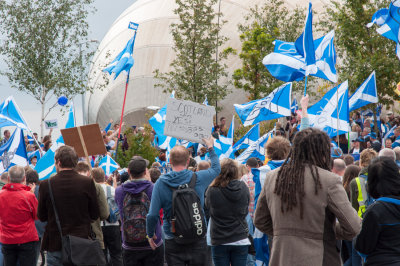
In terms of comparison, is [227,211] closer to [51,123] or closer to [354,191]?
[354,191]

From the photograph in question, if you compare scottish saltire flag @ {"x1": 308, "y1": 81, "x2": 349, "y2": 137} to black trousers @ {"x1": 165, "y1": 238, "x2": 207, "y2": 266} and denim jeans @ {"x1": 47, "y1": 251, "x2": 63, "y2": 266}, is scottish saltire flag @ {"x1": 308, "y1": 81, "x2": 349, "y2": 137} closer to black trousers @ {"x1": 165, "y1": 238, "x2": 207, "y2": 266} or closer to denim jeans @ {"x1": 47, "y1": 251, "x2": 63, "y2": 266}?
black trousers @ {"x1": 165, "y1": 238, "x2": 207, "y2": 266}

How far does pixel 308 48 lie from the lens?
11430mm

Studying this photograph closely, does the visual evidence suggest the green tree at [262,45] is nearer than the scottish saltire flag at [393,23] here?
No

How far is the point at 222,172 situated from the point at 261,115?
643 centimetres

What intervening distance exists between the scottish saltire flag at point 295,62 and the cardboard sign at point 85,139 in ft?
14.9

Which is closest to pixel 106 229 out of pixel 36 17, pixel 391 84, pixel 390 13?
pixel 390 13

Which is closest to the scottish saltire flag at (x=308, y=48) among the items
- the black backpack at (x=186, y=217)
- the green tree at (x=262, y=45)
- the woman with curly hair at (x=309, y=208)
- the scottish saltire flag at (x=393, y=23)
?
the scottish saltire flag at (x=393, y=23)

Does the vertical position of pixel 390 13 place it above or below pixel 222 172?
above

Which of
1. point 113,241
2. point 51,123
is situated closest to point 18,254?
point 113,241

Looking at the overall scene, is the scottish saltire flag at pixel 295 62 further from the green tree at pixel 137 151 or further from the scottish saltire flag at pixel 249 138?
the green tree at pixel 137 151

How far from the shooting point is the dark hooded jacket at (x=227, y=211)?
707 centimetres

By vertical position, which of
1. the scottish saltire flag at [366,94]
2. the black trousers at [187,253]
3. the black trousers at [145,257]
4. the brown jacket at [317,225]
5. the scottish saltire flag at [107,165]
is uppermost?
the scottish saltire flag at [366,94]

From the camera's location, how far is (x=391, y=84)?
2388 cm

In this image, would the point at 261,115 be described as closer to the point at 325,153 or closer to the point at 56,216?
the point at 56,216
